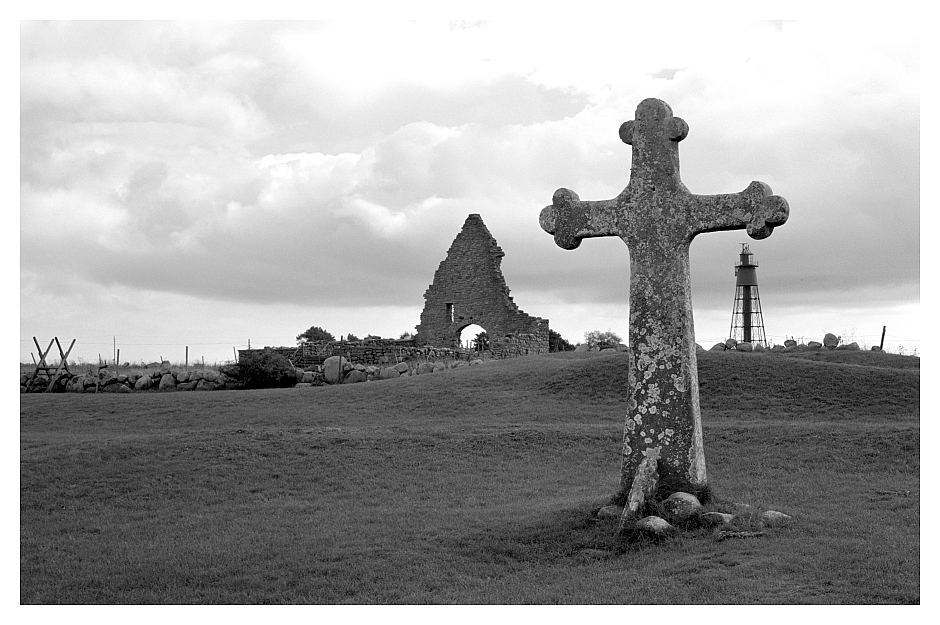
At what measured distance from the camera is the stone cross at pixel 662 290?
32.3ft

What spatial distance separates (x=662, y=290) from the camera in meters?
10.1

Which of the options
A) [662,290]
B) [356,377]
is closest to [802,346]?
[356,377]

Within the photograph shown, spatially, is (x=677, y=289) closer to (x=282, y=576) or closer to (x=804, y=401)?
(x=282, y=576)

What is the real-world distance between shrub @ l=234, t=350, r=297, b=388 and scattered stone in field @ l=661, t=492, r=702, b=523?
83.8 feet

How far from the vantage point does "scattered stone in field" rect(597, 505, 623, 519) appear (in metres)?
10.0

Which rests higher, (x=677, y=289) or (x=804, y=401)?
(x=677, y=289)

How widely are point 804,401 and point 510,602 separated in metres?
17.1

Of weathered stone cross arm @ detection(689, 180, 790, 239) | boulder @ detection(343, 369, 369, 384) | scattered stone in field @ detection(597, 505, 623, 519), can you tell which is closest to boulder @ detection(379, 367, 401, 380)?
boulder @ detection(343, 369, 369, 384)

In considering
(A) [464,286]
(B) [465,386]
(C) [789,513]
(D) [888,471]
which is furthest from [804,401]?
(A) [464,286]

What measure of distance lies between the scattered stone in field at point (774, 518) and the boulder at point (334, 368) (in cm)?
2580

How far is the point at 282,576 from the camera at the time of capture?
28.1 ft

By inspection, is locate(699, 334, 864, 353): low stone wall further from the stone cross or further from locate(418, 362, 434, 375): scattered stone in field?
the stone cross

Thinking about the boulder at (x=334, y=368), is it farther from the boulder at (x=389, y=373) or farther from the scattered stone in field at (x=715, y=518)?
the scattered stone in field at (x=715, y=518)

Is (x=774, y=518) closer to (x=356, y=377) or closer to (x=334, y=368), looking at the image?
(x=356, y=377)
